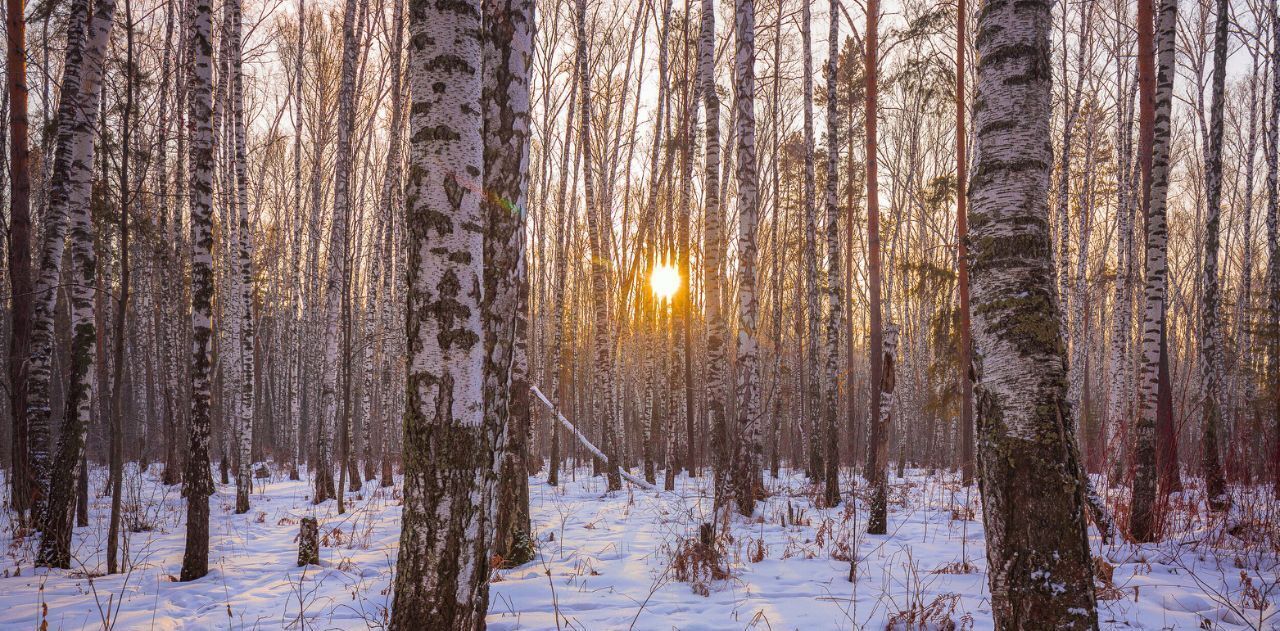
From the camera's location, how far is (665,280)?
14992 millimetres

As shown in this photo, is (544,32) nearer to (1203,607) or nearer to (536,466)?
(536,466)

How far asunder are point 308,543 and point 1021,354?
584cm

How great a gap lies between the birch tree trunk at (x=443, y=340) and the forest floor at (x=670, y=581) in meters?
0.84

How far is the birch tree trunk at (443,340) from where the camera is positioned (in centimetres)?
248

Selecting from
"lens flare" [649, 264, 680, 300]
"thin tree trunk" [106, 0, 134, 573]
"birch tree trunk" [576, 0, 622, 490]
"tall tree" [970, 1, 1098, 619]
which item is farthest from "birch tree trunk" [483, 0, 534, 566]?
"lens flare" [649, 264, 680, 300]

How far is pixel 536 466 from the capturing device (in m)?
16.5

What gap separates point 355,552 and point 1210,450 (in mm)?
10237

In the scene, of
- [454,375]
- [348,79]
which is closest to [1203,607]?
[454,375]

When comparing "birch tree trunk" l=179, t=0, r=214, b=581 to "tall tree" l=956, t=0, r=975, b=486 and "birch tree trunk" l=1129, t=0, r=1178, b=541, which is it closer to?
"birch tree trunk" l=1129, t=0, r=1178, b=541

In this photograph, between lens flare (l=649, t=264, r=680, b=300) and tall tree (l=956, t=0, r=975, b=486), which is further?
lens flare (l=649, t=264, r=680, b=300)

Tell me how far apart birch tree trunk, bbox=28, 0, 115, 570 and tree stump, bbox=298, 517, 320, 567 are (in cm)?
198

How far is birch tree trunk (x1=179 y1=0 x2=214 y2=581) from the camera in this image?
15.5 ft

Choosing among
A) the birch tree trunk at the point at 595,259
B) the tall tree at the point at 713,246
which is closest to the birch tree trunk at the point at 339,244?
the birch tree trunk at the point at 595,259

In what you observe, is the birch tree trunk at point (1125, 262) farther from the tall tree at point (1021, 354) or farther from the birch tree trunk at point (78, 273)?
the birch tree trunk at point (78, 273)
